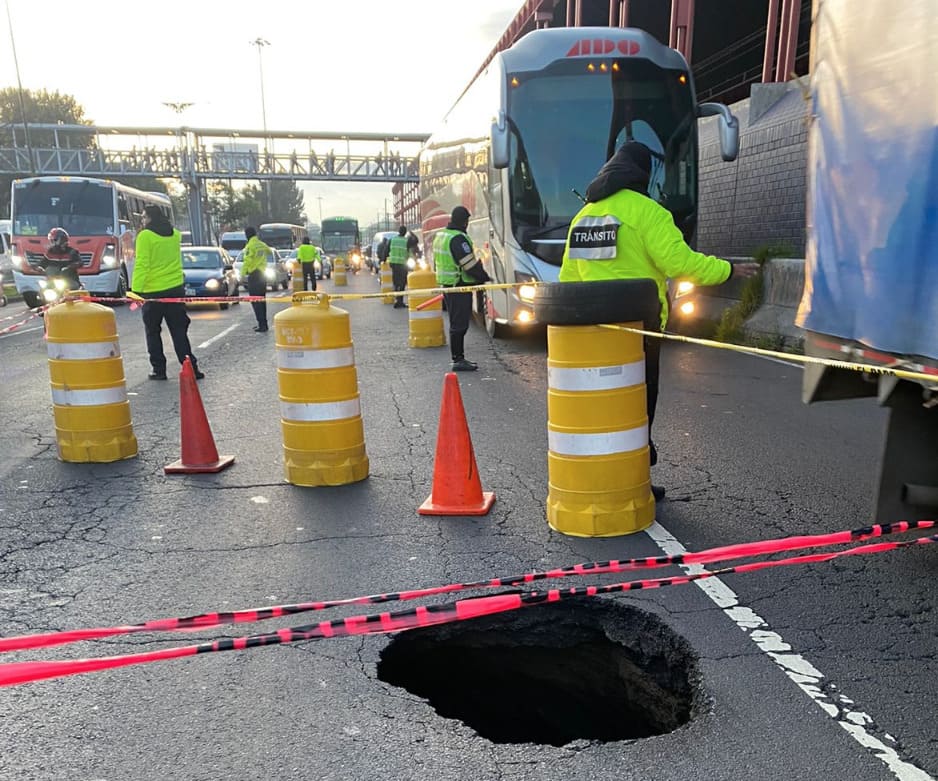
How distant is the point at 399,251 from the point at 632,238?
17.8 metres

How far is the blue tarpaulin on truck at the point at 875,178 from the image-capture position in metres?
3.12

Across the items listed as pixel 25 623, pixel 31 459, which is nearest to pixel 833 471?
pixel 25 623

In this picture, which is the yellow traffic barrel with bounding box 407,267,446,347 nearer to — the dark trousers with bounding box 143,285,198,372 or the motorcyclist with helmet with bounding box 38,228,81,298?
the dark trousers with bounding box 143,285,198,372

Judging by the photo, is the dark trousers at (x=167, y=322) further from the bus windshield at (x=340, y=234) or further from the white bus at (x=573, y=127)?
the bus windshield at (x=340, y=234)

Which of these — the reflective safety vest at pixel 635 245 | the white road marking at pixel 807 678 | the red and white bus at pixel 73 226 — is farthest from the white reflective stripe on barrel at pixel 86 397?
the red and white bus at pixel 73 226

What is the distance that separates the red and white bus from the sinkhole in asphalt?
22394mm

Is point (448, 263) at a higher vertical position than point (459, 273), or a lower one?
higher

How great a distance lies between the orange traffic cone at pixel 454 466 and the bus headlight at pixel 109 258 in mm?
21176

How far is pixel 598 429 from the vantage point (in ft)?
14.4

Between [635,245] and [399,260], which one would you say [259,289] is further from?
[635,245]

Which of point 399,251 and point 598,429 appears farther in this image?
point 399,251

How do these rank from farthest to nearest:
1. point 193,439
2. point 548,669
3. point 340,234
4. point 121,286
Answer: point 340,234 < point 121,286 < point 193,439 < point 548,669

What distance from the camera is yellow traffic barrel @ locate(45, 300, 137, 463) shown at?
6434 mm

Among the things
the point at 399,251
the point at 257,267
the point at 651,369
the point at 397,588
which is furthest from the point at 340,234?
the point at 397,588
